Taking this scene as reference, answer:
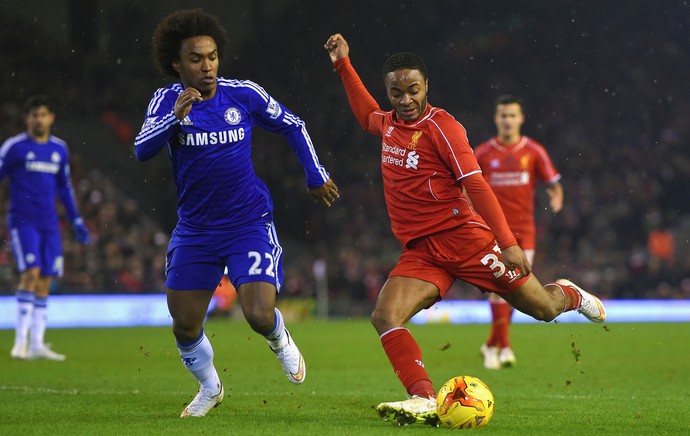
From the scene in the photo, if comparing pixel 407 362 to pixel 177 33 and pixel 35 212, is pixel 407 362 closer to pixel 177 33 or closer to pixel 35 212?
pixel 177 33

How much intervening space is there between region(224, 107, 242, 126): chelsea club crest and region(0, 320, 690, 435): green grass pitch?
1.82 m

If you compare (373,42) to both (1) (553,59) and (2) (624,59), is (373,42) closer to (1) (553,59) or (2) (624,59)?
(1) (553,59)

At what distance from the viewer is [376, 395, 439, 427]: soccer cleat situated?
18.3ft

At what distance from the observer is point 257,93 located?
641 cm

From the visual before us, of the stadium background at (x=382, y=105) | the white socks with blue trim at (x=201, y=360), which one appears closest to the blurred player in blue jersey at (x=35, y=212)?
the white socks with blue trim at (x=201, y=360)

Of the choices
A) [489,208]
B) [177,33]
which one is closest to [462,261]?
[489,208]

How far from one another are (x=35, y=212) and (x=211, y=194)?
5.67 meters

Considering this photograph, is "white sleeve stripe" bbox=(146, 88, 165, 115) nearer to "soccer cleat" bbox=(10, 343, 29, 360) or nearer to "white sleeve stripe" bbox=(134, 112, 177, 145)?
"white sleeve stripe" bbox=(134, 112, 177, 145)

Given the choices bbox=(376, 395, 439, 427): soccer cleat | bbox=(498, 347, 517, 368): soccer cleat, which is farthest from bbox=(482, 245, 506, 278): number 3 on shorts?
bbox=(498, 347, 517, 368): soccer cleat

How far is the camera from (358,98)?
7113 mm

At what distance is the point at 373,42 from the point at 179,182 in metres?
22.3

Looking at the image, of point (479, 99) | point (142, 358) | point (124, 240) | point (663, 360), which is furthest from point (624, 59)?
point (142, 358)

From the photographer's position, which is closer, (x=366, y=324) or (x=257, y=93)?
(x=257, y=93)

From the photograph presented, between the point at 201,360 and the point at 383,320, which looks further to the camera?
the point at 201,360
